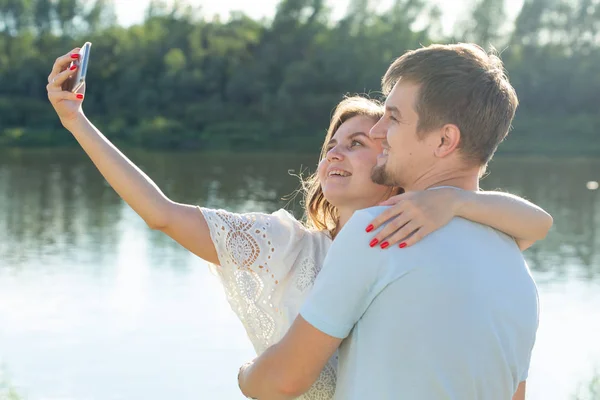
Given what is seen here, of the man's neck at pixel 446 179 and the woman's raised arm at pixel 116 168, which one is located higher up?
the man's neck at pixel 446 179

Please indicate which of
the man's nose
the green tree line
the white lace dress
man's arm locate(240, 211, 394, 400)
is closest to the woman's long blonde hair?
the white lace dress

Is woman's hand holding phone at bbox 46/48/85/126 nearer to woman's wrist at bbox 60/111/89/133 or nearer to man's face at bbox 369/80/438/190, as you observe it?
woman's wrist at bbox 60/111/89/133

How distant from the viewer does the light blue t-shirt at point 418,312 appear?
145cm

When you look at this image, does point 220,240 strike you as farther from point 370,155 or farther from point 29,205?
point 29,205

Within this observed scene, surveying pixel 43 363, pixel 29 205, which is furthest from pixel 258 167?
pixel 43 363

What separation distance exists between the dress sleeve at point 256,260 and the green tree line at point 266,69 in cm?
Result: 3708

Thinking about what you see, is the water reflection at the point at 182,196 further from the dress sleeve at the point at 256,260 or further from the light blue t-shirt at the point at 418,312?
the light blue t-shirt at the point at 418,312

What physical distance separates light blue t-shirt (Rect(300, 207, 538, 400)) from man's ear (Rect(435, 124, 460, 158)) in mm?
154

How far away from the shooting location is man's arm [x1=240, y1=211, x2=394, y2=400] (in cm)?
145

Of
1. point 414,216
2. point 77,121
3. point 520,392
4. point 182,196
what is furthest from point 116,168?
point 182,196

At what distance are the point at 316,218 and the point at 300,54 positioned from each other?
47242 millimetres

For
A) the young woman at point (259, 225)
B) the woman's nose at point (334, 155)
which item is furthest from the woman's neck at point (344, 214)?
the woman's nose at point (334, 155)

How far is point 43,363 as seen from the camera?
328 inches

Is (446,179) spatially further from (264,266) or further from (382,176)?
(264,266)
